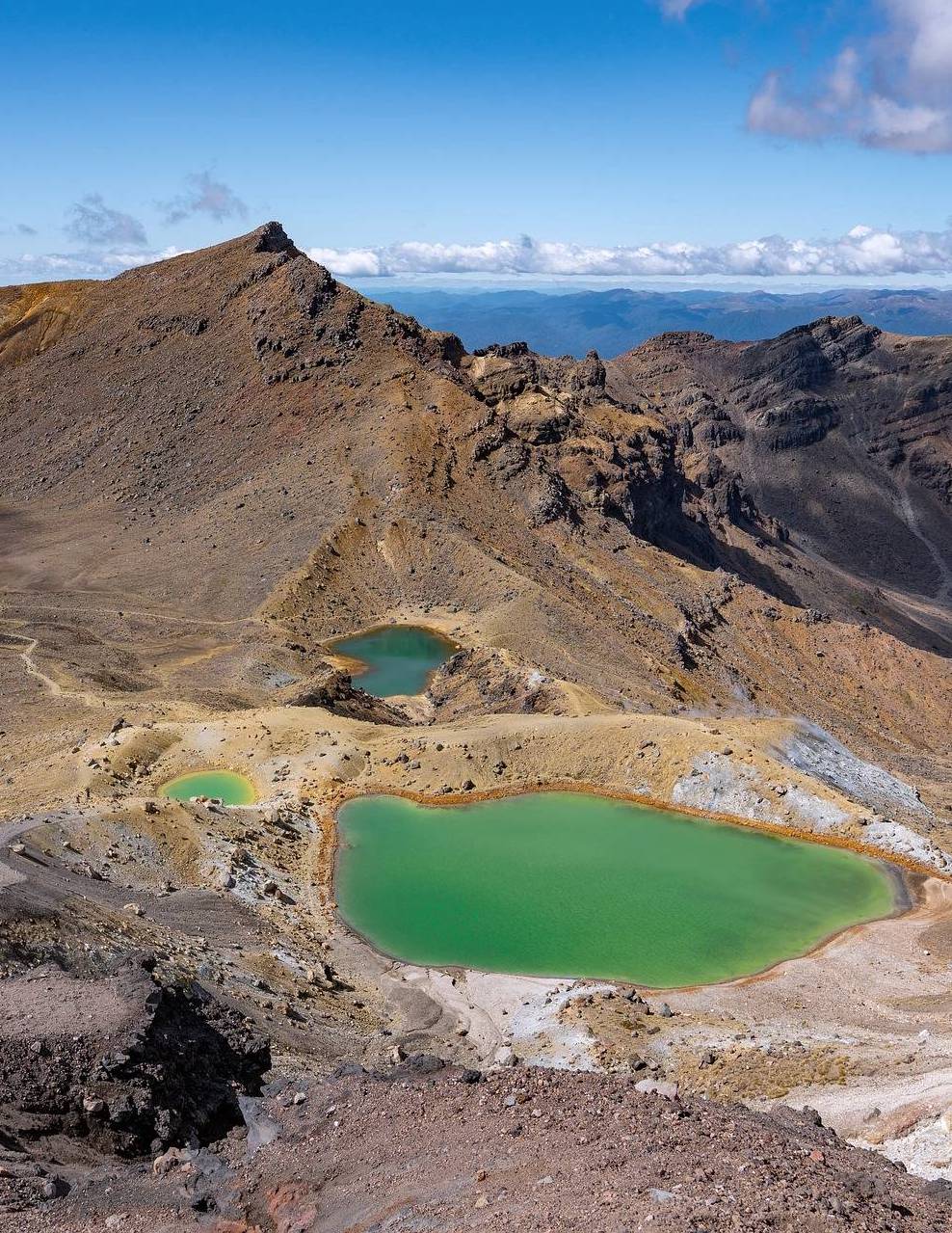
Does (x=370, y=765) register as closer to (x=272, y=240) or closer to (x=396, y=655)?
(x=396, y=655)

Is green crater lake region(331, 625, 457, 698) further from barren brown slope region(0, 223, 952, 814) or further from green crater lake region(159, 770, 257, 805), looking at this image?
green crater lake region(159, 770, 257, 805)

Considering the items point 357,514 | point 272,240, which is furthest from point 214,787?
point 272,240

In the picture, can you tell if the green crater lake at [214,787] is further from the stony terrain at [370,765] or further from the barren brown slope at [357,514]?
the barren brown slope at [357,514]

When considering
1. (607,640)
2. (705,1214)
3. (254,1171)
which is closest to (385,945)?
(254,1171)

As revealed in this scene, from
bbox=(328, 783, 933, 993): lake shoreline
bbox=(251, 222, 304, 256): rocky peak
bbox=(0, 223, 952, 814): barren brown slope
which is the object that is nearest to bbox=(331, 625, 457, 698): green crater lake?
bbox=(0, 223, 952, 814): barren brown slope

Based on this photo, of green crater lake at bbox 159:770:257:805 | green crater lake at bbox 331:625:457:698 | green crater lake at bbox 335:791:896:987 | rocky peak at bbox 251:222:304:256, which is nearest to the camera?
green crater lake at bbox 335:791:896:987

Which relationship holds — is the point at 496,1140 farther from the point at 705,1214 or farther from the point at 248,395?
the point at 248,395

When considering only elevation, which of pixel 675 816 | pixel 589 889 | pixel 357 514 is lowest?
pixel 589 889
